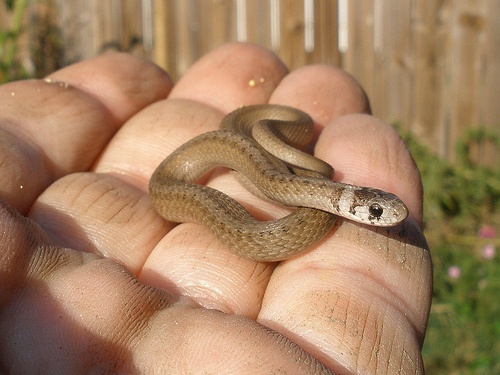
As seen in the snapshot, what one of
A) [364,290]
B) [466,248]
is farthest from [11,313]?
[466,248]

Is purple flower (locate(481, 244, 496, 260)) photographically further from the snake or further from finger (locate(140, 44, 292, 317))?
finger (locate(140, 44, 292, 317))

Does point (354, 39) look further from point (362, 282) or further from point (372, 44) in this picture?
point (362, 282)

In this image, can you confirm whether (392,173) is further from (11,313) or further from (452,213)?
(452,213)

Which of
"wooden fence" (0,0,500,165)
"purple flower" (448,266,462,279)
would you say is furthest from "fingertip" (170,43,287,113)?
"wooden fence" (0,0,500,165)

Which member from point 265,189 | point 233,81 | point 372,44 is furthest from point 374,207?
point 372,44

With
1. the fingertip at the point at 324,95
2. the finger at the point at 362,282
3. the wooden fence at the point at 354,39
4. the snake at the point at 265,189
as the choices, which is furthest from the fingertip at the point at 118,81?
the wooden fence at the point at 354,39

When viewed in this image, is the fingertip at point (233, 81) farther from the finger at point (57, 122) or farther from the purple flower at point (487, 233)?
the purple flower at point (487, 233)
